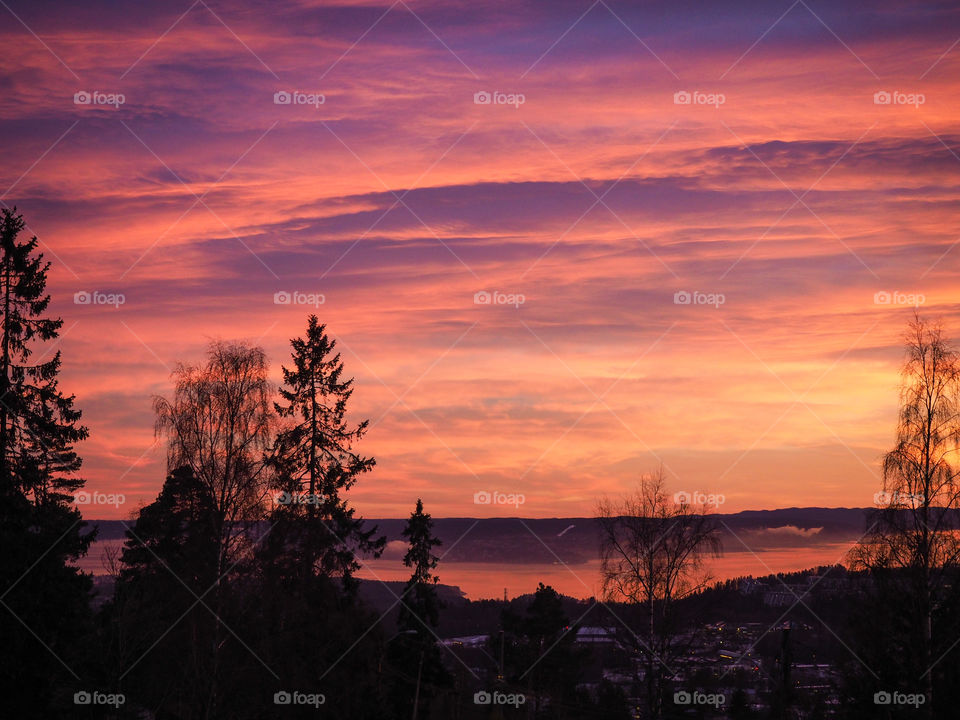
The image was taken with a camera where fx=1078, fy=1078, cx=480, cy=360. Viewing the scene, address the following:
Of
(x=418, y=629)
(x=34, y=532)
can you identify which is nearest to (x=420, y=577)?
(x=418, y=629)

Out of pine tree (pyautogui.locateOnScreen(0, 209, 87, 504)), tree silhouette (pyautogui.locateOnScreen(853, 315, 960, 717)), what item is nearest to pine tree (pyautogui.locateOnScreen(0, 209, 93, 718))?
pine tree (pyautogui.locateOnScreen(0, 209, 87, 504))

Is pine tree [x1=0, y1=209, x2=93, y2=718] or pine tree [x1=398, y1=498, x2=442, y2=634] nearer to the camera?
pine tree [x1=0, y1=209, x2=93, y2=718]

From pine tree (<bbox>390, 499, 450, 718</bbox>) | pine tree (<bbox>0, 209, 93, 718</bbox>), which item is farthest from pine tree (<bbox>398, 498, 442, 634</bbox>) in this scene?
pine tree (<bbox>0, 209, 93, 718</bbox>)

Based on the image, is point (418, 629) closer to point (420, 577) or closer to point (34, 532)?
point (420, 577)

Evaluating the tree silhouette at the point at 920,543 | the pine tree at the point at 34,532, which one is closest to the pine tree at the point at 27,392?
the pine tree at the point at 34,532

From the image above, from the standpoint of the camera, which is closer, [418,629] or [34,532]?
[34,532]

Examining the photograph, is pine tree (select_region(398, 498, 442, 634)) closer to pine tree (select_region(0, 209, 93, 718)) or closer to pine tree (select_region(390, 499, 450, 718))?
pine tree (select_region(390, 499, 450, 718))

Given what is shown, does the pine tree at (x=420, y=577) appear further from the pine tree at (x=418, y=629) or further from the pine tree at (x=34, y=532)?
the pine tree at (x=34, y=532)

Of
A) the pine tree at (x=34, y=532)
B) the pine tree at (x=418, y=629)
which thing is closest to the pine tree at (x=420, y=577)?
the pine tree at (x=418, y=629)

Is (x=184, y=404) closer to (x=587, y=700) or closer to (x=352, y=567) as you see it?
(x=352, y=567)

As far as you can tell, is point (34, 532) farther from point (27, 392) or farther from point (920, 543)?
point (920, 543)

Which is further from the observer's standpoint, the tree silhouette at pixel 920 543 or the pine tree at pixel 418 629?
the pine tree at pixel 418 629

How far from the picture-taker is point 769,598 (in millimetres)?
126500

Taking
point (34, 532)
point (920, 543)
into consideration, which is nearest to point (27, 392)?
point (34, 532)
